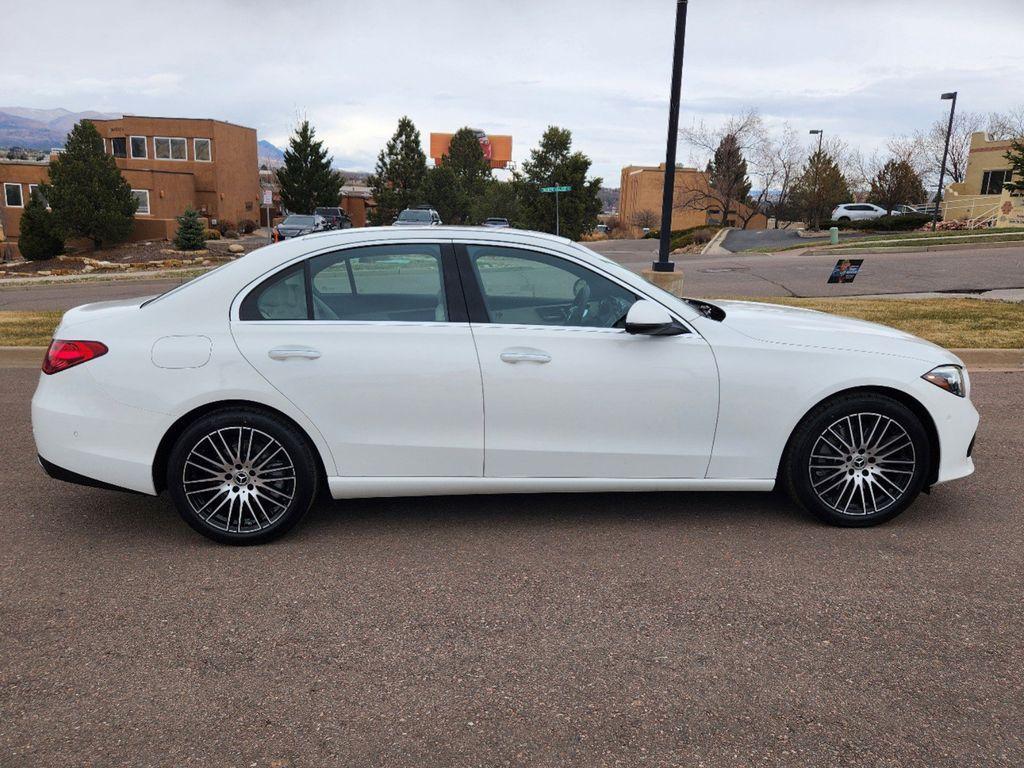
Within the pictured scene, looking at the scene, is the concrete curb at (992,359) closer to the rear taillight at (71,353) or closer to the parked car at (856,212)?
the rear taillight at (71,353)

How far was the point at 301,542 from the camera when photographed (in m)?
4.30

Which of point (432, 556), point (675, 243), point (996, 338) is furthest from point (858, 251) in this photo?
point (432, 556)

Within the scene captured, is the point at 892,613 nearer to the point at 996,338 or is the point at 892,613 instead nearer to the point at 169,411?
the point at 169,411

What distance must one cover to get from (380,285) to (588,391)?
1244mm

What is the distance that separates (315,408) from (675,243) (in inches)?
1899

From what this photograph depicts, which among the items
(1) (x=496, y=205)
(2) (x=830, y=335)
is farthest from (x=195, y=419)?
(1) (x=496, y=205)

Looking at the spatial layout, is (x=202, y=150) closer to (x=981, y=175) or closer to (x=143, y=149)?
(x=143, y=149)

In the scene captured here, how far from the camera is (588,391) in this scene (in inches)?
165

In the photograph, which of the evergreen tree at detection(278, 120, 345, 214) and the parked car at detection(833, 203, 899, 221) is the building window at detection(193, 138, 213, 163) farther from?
the parked car at detection(833, 203, 899, 221)

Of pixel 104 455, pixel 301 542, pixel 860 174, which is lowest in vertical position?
pixel 301 542

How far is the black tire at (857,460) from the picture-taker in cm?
432

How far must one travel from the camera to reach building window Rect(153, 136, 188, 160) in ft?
170

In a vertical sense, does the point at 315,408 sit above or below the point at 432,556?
above

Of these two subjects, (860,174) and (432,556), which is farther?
(860,174)
